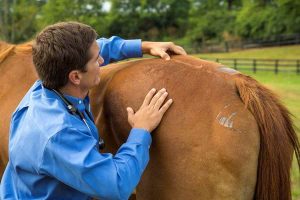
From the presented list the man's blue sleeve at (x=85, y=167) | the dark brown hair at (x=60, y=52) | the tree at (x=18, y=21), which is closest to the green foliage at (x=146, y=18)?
the tree at (x=18, y=21)

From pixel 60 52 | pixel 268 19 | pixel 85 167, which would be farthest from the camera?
pixel 268 19

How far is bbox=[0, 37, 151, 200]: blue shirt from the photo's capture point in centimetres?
169

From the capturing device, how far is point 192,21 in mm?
46281

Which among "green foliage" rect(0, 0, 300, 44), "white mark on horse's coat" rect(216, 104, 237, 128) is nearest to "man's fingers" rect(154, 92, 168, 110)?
"white mark on horse's coat" rect(216, 104, 237, 128)

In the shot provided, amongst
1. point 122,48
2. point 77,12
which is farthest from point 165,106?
point 77,12

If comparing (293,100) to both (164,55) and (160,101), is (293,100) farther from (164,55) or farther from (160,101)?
(160,101)

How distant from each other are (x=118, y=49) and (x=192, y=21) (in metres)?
44.8

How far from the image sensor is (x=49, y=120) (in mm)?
1751

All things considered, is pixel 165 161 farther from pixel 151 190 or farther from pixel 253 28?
pixel 253 28

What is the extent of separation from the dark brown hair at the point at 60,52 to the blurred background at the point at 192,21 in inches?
1272

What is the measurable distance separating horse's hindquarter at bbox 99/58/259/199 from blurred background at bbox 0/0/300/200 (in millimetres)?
32339

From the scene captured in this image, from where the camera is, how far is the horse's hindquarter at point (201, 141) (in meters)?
1.86

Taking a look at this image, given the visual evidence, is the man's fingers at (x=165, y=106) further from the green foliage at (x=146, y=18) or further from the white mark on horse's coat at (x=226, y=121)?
the green foliage at (x=146, y=18)

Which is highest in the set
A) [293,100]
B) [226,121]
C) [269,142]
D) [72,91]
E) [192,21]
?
[72,91]
